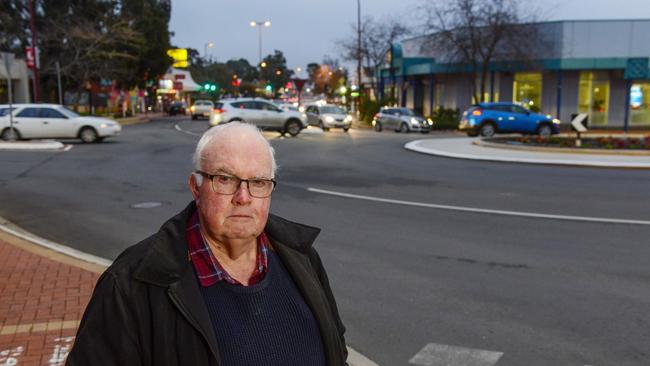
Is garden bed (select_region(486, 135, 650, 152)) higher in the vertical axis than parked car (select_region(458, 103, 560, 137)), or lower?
lower

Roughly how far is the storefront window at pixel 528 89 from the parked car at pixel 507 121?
40.2 ft

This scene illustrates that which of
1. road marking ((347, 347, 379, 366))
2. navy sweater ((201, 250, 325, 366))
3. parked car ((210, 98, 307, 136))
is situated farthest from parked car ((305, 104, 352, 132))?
navy sweater ((201, 250, 325, 366))

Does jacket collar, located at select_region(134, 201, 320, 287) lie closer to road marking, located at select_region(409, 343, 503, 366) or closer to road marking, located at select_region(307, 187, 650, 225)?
road marking, located at select_region(409, 343, 503, 366)

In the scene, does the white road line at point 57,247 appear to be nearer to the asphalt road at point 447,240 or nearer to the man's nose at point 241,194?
the asphalt road at point 447,240

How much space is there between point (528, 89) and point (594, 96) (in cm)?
413

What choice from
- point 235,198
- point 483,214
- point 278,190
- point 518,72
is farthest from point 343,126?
point 235,198

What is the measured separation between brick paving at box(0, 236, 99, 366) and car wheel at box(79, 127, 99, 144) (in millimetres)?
Result: 17951

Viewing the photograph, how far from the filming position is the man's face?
7.61 feet

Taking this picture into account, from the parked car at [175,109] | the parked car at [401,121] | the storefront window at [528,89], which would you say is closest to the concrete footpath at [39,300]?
the parked car at [401,121]

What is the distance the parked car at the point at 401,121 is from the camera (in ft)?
115

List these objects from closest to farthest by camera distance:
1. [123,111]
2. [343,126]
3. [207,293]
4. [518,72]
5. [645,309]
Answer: [207,293], [645,309], [343,126], [518,72], [123,111]

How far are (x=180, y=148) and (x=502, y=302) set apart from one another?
59.7ft

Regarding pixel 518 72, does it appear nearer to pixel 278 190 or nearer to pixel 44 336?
pixel 278 190

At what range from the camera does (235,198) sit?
233 cm
